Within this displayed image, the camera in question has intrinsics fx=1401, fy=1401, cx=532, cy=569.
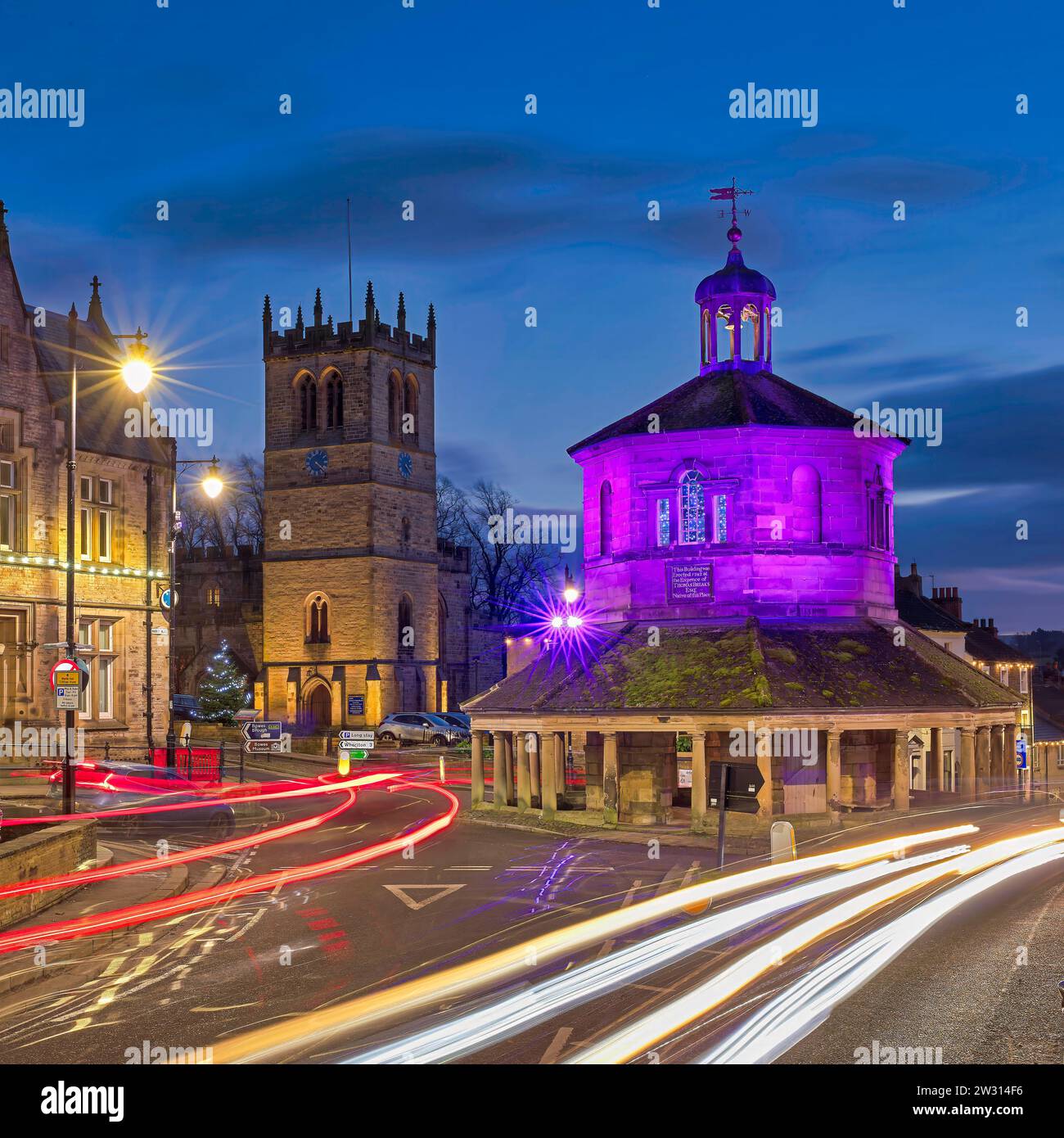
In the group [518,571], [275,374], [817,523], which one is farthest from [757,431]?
[518,571]

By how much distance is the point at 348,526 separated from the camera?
3007 inches

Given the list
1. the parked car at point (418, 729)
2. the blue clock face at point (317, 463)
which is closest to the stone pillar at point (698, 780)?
the parked car at point (418, 729)

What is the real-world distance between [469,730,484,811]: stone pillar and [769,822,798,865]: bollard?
13.4 m

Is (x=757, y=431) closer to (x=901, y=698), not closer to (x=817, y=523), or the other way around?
(x=817, y=523)

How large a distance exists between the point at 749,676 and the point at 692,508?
22.9 feet

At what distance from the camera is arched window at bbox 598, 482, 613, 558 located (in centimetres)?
4106

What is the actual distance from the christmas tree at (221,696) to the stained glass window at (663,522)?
120 feet

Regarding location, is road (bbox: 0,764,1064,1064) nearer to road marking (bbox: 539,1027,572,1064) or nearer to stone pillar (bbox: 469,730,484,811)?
road marking (bbox: 539,1027,572,1064)

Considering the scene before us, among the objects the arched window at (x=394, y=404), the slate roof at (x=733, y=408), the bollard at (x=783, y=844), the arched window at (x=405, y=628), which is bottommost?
the bollard at (x=783, y=844)

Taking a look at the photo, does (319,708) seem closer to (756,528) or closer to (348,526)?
(348,526)

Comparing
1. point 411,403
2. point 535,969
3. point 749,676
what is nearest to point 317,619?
point 411,403

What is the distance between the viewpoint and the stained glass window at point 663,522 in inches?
1534

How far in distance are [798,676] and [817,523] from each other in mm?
6344

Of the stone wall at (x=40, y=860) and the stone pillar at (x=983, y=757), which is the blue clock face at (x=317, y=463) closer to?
the stone pillar at (x=983, y=757)
